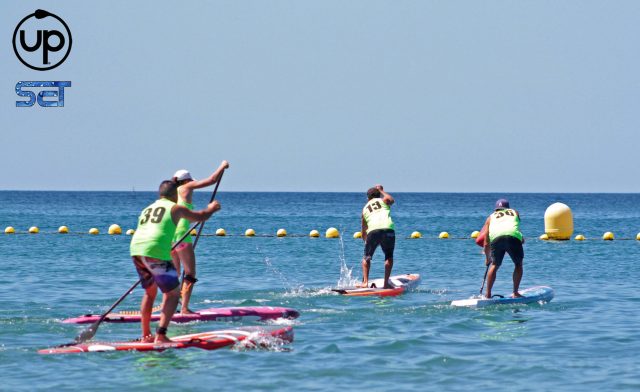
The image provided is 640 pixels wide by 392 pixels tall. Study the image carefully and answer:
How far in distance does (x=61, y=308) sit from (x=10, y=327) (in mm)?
2313

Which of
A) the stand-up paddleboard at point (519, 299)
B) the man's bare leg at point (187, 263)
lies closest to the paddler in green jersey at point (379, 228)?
the stand-up paddleboard at point (519, 299)

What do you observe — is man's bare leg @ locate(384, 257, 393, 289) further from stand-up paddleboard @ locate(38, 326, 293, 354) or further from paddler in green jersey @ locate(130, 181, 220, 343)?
paddler in green jersey @ locate(130, 181, 220, 343)

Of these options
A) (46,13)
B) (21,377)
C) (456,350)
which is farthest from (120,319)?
(46,13)

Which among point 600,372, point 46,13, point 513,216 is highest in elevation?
point 46,13

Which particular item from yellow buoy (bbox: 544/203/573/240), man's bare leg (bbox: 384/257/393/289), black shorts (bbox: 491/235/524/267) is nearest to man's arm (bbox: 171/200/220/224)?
black shorts (bbox: 491/235/524/267)

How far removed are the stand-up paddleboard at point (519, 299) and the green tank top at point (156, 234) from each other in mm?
5793

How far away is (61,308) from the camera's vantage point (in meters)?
15.1

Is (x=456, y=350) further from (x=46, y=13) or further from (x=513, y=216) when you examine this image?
(x=46, y=13)

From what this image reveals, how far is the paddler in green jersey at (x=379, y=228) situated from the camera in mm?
16891

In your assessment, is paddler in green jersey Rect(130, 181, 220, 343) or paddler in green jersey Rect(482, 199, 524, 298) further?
paddler in green jersey Rect(482, 199, 524, 298)

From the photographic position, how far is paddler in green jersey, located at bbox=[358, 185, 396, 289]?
16.9 m

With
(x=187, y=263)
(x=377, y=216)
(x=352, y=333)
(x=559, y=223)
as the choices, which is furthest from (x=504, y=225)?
(x=559, y=223)

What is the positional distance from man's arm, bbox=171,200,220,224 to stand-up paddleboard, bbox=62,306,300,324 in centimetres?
287

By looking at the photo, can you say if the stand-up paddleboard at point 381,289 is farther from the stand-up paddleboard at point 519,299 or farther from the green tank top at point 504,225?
the green tank top at point 504,225
